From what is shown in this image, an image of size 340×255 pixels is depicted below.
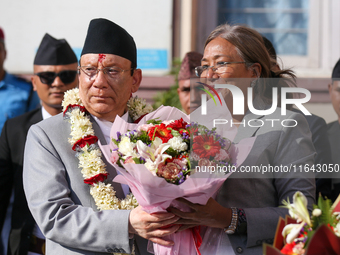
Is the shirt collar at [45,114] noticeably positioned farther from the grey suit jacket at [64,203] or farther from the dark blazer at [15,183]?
the grey suit jacket at [64,203]

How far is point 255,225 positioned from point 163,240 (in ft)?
1.55

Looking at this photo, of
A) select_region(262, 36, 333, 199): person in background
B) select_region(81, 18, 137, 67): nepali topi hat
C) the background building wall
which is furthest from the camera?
the background building wall

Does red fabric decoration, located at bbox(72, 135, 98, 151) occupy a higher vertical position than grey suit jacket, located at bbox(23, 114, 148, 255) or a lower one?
higher

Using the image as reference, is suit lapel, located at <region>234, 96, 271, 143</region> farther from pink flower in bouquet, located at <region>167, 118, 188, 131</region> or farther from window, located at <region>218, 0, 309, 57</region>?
window, located at <region>218, 0, 309, 57</region>

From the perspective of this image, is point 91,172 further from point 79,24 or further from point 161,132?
point 79,24

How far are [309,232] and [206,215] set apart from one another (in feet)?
2.03

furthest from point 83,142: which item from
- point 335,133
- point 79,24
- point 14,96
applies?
point 79,24

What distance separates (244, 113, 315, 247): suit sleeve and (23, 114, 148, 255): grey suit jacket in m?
0.63

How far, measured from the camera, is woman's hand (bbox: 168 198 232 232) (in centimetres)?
191

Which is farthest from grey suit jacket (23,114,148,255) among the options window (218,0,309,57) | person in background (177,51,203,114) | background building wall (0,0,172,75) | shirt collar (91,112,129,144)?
window (218,0,309,57)

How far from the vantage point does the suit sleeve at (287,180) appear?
2012 millimetres

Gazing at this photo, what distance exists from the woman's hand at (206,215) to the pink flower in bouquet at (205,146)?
247 millimetres

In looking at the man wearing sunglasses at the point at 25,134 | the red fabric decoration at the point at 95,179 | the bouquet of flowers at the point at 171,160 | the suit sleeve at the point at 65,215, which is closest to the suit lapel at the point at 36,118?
the man wearing sunglasses at the point at 25,134

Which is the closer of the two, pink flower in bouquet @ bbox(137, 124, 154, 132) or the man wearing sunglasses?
pink flower in bouquet @ bbox(137, 124, 154, 132)
